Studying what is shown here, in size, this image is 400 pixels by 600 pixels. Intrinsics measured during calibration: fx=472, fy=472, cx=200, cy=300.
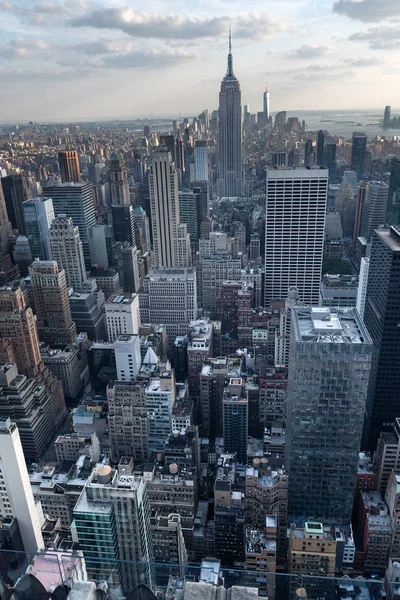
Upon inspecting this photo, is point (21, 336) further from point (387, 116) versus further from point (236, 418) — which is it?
point (387, 116)

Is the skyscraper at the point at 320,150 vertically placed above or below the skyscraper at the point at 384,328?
above

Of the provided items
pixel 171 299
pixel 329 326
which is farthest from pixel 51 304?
pixel 329 326

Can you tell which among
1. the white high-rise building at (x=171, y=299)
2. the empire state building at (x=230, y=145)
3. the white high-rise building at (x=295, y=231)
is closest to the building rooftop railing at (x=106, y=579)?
the white high-rise building at (x=171, y=299)

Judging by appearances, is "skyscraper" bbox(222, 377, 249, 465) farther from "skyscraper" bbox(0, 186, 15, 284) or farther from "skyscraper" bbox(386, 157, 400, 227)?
"skyscraper" bbox(386, 157, 400, 227)

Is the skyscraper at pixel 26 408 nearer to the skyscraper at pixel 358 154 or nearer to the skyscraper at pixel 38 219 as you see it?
the skyscraper at pixel 38 219

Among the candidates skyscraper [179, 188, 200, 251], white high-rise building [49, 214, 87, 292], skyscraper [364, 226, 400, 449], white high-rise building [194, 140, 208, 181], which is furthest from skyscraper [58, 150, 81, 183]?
skyscraper [364, 226, 400, 449]

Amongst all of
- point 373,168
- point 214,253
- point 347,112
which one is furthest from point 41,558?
point 373,168
